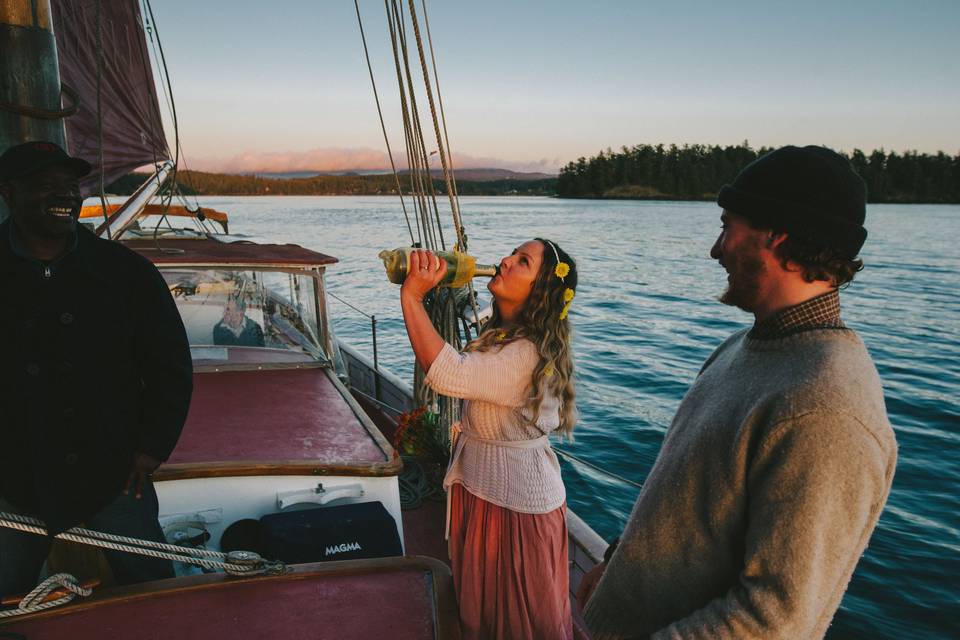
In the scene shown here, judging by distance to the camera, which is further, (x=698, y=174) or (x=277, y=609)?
(x=698, y=174)

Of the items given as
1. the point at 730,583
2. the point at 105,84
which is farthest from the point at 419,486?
the point at 105,84

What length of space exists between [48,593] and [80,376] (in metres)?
0.63

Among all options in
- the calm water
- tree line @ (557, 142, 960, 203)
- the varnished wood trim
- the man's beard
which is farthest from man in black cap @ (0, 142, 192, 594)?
tree line @ (557, 142, 960, 203)

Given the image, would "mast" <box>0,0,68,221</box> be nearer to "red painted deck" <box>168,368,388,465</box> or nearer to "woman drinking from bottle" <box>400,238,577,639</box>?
"red painted deck" <box>168,368,388,465</box>

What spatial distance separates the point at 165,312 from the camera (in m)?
2.06

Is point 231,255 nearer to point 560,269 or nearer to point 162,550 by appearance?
point 162,550

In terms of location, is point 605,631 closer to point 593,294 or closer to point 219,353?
point 219,353

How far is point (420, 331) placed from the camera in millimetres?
1832

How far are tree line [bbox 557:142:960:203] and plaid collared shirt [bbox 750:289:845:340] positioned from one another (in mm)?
95166

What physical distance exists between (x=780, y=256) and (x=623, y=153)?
13261cm

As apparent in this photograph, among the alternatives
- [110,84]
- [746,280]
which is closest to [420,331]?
[746,280]

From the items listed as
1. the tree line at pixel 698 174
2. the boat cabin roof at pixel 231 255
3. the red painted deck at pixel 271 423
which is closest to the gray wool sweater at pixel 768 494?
the red painted deck at pixel 271 423

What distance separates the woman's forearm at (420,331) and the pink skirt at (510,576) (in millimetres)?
622

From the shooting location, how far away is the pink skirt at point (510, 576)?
2.07 meters
